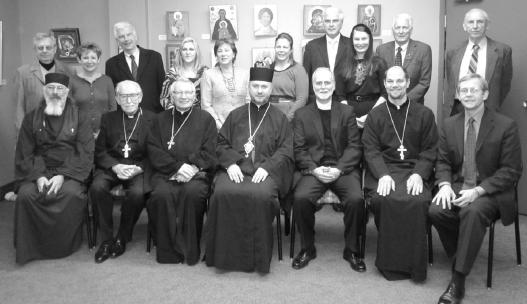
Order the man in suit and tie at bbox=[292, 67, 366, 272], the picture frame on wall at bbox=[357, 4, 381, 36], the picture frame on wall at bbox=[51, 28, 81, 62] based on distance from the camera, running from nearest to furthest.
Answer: the man in suit and tie at bbox=[292, 67, 366, 272]
the picture frame on wall at bbox=[357, 4, 381, 36]
the picture frame on wall at bbox=[51, 28, 81, 62]

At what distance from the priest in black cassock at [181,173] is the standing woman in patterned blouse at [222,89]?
333 mm

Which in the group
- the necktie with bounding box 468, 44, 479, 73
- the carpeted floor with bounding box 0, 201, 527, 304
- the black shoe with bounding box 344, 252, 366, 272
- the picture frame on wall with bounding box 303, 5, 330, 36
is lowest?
the carpeted floor with bounding box 0, 201, 527, 304

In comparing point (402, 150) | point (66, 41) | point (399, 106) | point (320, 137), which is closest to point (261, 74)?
point (320, 137)

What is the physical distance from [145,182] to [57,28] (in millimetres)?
3098

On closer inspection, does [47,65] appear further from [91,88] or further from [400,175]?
[400,175]

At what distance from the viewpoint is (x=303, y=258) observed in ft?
12.8

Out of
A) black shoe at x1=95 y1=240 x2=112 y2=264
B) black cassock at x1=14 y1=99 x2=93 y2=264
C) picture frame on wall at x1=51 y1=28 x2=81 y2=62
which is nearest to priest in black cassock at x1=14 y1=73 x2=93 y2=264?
black cassock at x1=14 y1=99 x2=93 y2=264

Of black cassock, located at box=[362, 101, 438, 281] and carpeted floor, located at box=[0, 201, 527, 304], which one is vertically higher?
black cassock, located at box=[362, 101, 438, 281]

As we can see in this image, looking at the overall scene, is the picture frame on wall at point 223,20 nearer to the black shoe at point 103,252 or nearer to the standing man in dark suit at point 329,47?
the standing man in dark suit at point 329,47

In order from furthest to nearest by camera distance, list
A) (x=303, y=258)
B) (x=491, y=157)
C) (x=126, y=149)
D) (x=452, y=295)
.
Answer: (x=126, y=149)
(x=303, y=258)
(x=491, y=157)
(x=452, y=295)

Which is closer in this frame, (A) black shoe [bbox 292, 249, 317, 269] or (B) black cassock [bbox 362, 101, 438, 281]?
(B) black cassock [bbox 362, 101, 438, 281]

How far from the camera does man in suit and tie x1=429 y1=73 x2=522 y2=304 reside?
11.0ft

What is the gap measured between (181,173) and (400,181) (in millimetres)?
1612

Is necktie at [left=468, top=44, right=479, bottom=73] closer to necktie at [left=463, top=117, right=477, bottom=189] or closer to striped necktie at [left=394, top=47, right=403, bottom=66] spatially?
striped necktie at [left=394, top=47, right=403, bottom=66]
